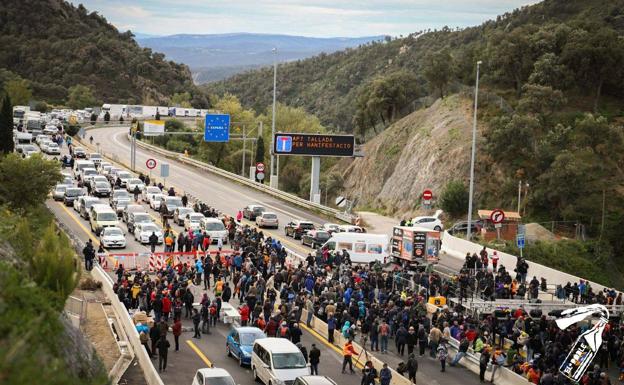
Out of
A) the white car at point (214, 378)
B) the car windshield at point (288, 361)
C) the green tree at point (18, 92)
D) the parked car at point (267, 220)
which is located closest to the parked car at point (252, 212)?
the parked car at point (267, 220)

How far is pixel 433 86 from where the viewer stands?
9112 centimetres

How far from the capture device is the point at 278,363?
77.9ft

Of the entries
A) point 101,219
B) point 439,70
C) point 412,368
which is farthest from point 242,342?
point 439,70

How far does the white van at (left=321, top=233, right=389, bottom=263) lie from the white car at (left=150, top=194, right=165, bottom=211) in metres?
15.9


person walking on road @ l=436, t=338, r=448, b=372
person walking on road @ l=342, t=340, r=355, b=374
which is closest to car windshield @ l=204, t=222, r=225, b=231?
person walking on road @ l=342, t=340, r=355, b=374

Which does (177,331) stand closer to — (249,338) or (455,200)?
(249,338)

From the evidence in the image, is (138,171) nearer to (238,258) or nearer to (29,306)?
(238,258)

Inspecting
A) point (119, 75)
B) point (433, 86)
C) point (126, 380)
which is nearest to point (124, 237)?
point (126, 380)

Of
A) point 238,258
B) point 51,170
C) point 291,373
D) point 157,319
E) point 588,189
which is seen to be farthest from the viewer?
point 588,189

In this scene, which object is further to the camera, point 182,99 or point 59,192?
point 182,99

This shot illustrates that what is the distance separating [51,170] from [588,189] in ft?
104

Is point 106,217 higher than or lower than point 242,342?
higher

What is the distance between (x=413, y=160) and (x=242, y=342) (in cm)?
5316

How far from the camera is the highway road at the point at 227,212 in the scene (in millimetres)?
26188
